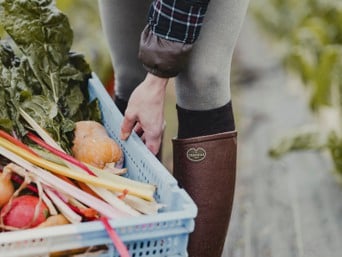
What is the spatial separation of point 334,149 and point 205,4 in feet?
6.44

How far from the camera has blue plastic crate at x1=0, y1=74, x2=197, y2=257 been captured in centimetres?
191

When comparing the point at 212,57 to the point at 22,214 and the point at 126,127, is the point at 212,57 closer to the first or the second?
the point at 126,127

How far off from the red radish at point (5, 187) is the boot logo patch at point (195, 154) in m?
0.57

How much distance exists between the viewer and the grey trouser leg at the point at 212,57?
7.82ft

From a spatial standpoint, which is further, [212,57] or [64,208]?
[212,57]

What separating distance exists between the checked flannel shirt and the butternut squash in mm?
326

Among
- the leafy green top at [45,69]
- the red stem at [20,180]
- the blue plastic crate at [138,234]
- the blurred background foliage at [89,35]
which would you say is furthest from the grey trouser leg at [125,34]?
the blurred background foliage at [89,35]

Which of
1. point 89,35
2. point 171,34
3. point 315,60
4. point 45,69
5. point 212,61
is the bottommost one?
point 89,35

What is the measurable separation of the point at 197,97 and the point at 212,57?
137 millimetres

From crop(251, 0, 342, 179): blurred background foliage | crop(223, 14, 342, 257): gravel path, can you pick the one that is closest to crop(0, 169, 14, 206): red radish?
crop(223, 14, 342, 257): gravel path

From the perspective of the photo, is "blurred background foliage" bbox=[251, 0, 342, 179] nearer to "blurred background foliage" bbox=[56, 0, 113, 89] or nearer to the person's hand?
"blurred background foliage" bbox=[56, 0, 113, 89]

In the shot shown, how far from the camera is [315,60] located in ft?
17.3

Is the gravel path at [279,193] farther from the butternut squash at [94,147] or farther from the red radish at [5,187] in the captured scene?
the red radish at [5,187]

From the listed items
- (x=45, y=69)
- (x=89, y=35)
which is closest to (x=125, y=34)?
(x=45, y=69)
